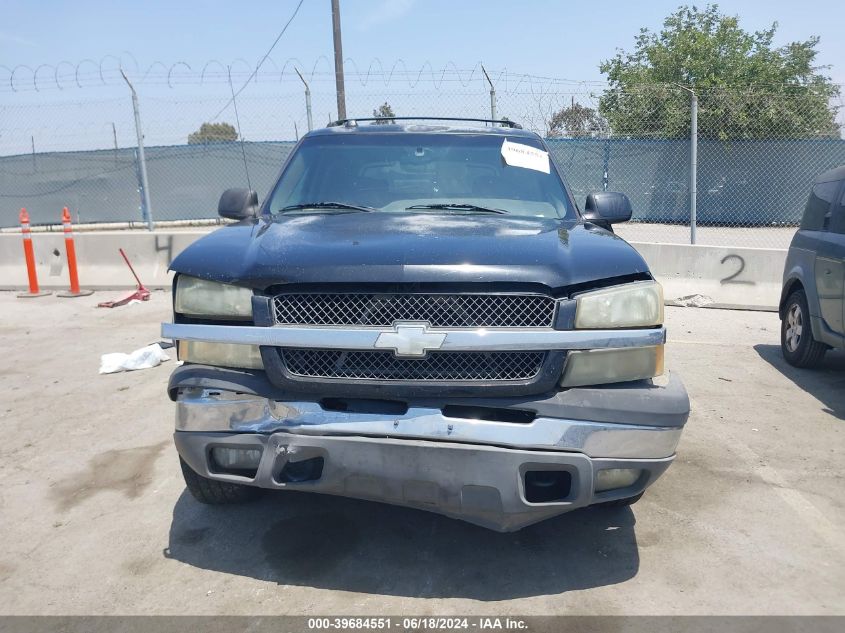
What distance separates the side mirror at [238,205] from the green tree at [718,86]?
416 inches

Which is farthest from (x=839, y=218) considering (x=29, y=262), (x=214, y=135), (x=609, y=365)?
(x=214, y=135)

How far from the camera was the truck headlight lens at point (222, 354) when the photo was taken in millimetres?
2684

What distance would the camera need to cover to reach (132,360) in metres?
6.00

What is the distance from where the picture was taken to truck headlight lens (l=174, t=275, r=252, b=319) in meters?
2.69

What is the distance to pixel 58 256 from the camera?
10.4m

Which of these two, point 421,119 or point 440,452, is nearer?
point 440,452

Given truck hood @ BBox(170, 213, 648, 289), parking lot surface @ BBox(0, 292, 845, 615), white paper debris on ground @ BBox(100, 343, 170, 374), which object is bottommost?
parking lot surface @ BBox(0, 292, 845, 615)

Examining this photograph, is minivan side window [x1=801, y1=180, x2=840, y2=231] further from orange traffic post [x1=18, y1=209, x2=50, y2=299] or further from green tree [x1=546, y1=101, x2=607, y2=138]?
orange traffic post [x1=18, y1=209, x2=50, y2=299]

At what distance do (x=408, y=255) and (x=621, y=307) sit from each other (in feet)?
2.73

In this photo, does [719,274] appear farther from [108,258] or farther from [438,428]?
[108,258]

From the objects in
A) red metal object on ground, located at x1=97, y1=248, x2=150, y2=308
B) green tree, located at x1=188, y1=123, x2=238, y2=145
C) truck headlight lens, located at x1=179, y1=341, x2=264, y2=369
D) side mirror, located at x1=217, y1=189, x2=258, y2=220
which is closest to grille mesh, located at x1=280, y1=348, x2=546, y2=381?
truck headlight lens, located at x1=179, y1=341, x2=264, y2=369

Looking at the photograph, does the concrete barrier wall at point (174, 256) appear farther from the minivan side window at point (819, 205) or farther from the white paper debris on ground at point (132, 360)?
the white paper debris on ground at point (132, 360)

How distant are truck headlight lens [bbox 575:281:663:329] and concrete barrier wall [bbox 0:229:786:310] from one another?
6249 millimetres

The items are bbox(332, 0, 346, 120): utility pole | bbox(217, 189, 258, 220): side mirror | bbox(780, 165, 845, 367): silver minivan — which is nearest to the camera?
bbox(217, 189, 258, 220): side mirror
